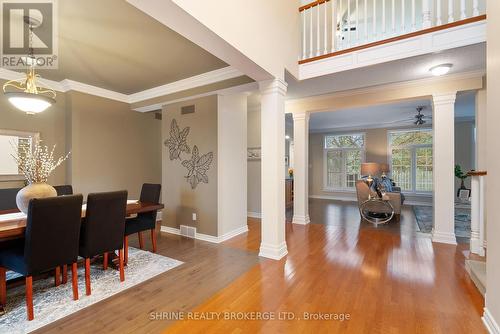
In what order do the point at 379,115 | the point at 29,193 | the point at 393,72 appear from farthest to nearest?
the point at 379,115
the point at 393,72
the point at 29,193

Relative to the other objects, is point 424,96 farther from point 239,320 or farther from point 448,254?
point 239,320

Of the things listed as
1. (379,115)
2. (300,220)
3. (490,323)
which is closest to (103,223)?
(490,323)

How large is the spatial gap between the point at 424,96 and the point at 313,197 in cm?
579

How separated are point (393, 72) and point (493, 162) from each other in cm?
221

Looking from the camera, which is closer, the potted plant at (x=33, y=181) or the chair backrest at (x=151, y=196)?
the potted plant at (x=33, y=181)

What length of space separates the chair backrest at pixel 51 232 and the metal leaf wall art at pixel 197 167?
2086 millimetres

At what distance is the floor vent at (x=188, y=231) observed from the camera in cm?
405

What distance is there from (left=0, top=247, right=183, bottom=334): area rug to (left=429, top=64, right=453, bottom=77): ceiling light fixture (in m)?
4.33

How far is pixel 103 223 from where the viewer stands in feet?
7.51

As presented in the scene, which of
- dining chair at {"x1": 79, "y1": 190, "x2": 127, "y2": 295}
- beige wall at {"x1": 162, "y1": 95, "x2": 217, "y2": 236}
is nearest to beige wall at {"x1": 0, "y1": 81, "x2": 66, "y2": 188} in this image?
beige wall at {"x1": 162, "y1": 95, "x2": 217, "y2": 236}

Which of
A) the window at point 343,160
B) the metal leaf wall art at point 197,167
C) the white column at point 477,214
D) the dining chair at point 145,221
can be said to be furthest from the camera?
the window at point 343,160

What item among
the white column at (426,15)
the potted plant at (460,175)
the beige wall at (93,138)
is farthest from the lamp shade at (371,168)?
the beige wall at (93,138)

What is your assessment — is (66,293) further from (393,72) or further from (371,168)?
(371,168)

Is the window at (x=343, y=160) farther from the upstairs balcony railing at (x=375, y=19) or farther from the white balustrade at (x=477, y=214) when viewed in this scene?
the white balustrade at (x=477, y=214)
